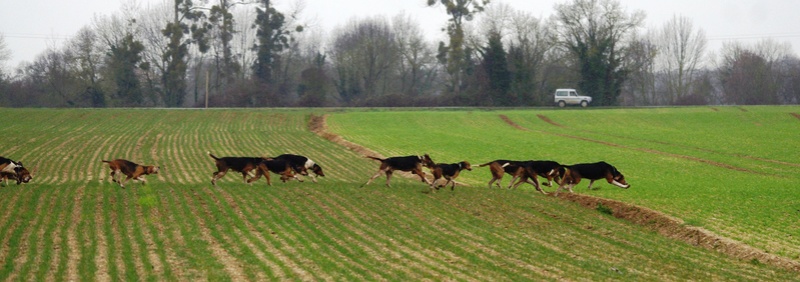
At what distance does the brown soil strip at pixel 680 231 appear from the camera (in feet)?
46.6

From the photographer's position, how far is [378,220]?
1722cm

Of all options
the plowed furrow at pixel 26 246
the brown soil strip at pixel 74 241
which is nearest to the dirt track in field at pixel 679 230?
the brown soil strip at pixel 74 241

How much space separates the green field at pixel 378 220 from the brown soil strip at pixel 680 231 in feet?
Result: 0.95

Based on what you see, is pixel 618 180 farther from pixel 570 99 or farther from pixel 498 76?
pixel 498 76

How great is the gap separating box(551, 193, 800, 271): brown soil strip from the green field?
291 millimetres

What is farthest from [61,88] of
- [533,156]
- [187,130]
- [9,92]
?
[533,156]

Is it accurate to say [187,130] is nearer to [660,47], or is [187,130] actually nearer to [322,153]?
[322,153]

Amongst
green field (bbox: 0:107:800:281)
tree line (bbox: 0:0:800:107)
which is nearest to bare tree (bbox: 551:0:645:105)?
tree line (bbox: 0:0:800:107)

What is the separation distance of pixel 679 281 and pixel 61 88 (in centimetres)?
8993

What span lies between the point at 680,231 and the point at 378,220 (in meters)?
6.60

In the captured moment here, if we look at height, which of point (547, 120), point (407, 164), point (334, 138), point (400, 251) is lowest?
point (400, 251)

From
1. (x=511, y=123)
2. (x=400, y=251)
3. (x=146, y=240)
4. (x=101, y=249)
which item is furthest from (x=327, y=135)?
(x=400, y=251)

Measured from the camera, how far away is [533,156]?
36125 mm

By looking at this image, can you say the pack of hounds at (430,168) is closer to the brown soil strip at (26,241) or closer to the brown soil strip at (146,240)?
the brown soil strip at (146,240)
